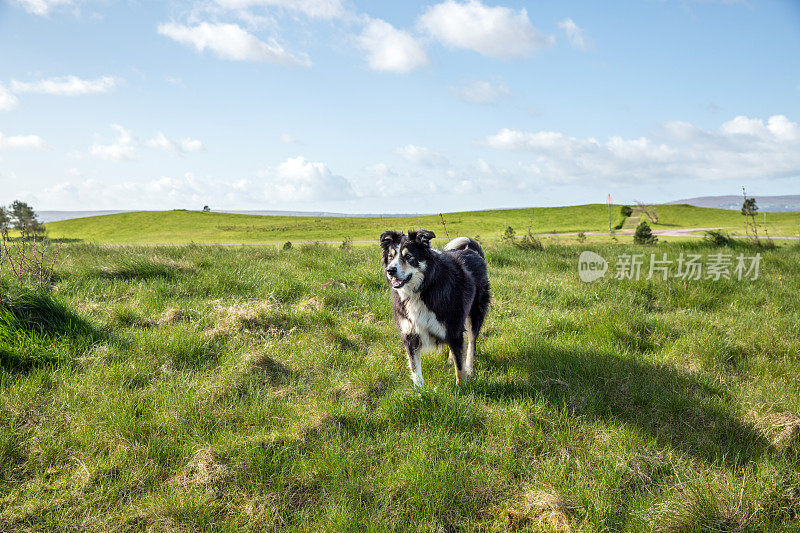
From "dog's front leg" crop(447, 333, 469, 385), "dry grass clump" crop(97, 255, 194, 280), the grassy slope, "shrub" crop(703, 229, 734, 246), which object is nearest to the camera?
"dog's front leg" crop(447, 333, 469, 385)

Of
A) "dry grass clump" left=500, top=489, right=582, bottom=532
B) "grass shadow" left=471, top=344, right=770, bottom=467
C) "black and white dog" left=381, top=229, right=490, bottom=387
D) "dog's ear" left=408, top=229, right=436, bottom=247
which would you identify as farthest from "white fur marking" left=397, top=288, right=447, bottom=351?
"dry grass clump" left=500, top=489, right=582, bottom=532

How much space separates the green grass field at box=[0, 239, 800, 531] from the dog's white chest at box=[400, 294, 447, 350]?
504 mm

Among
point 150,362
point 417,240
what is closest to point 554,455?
point 417,240

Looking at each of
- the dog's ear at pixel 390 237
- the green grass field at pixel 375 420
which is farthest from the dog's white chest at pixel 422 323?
the dog's ear at pixel 390 237

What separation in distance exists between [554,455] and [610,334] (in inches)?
110

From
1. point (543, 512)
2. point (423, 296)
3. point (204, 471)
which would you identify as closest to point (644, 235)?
point (423, 296)

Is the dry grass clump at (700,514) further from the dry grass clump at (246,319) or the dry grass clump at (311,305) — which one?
the dry grass clump at (311,305)

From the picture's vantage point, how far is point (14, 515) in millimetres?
2656

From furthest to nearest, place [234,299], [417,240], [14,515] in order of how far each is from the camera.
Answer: [234,299] < [417,240] < [14,515]

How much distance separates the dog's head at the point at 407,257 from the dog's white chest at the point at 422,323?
0.16m

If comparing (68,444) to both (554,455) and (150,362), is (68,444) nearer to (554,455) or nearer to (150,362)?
(150,362)

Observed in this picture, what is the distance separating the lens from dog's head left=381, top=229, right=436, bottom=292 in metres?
4.05

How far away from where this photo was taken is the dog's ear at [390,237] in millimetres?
4199

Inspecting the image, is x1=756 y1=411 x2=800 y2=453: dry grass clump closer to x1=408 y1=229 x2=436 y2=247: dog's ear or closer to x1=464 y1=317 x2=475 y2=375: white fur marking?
x1=464 y1=317 x2=475 y2=375: white fur marking
